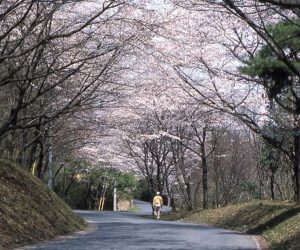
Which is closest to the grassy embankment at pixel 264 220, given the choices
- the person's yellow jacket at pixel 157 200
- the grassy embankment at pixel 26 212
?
the person's yellow jacket at pixel 157 200

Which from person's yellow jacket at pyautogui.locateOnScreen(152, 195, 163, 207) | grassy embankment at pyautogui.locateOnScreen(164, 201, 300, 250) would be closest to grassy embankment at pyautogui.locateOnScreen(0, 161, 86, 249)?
grassy embankment at pyautogui.locateOnScreen(164, 201, 300, 250)

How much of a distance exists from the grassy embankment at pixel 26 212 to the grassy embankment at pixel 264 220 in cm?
669

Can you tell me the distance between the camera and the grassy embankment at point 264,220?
50.3 ft

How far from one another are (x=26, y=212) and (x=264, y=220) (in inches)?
407

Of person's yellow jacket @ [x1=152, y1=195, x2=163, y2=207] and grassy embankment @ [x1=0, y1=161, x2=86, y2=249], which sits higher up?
person's yellow jacket @ [x1=152, y1=195, x2=163, y2=207]

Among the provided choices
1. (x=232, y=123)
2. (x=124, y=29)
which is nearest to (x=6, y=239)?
(x=124, y=29)

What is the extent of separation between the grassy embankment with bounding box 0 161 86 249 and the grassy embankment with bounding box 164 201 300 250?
6690 millimetres

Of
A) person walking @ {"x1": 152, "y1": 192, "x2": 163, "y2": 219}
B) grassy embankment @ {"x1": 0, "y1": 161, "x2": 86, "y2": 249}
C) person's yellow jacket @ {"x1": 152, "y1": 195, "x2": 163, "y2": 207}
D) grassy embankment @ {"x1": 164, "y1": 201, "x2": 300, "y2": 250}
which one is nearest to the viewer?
grassy embankment @ {"x1": 0, "y1": 161, "x2": 86, "y2": 249}

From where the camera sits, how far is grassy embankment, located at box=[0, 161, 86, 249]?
548 inches

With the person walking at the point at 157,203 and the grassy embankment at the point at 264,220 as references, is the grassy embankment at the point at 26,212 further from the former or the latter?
the person walking at the point at 157,203

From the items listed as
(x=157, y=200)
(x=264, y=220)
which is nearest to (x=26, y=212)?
(x=264, y=220)

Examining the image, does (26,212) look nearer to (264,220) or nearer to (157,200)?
(264,220)

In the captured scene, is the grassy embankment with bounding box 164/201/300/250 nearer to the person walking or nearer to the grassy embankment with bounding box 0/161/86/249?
the person walking

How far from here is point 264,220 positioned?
71.0ft
